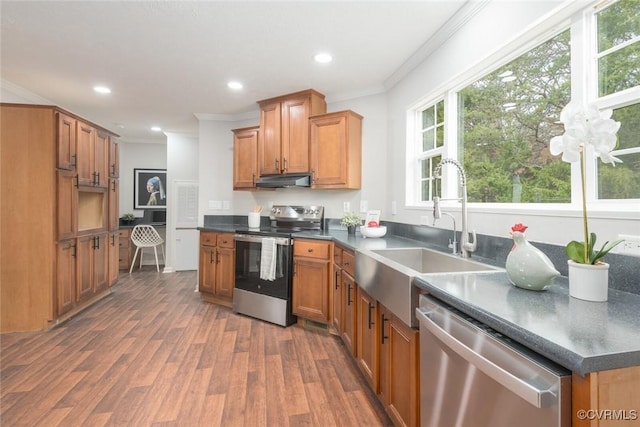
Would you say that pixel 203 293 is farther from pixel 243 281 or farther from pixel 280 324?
pixel 280 324

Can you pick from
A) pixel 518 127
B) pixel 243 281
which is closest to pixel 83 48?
pixel 243 281

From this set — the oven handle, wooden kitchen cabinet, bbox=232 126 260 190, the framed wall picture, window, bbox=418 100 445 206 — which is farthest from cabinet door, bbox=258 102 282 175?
the framed wall picture

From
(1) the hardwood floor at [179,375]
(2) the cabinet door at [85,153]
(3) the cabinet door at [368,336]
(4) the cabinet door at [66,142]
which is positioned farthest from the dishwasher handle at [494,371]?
(2) the cabinet door at [85,153]

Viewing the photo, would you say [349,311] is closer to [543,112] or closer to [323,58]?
[543,112]

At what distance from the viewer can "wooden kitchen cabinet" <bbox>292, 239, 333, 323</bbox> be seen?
2.80 metres

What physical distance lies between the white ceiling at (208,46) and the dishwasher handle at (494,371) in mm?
1952

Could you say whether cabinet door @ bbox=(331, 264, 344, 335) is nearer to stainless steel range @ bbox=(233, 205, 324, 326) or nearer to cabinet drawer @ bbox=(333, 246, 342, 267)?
cabinet drawer @ bbox=(333, 246, 342, 267)

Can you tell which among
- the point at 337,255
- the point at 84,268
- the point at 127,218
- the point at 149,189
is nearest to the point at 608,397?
the point at 337,255

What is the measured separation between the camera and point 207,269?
12.5ft

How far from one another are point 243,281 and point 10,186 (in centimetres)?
237

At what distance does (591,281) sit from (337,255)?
184 cm

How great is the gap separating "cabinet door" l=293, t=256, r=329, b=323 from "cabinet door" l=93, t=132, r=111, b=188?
2.74 meters

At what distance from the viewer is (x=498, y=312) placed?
0.85 m

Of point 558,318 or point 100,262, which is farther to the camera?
point 100,262
